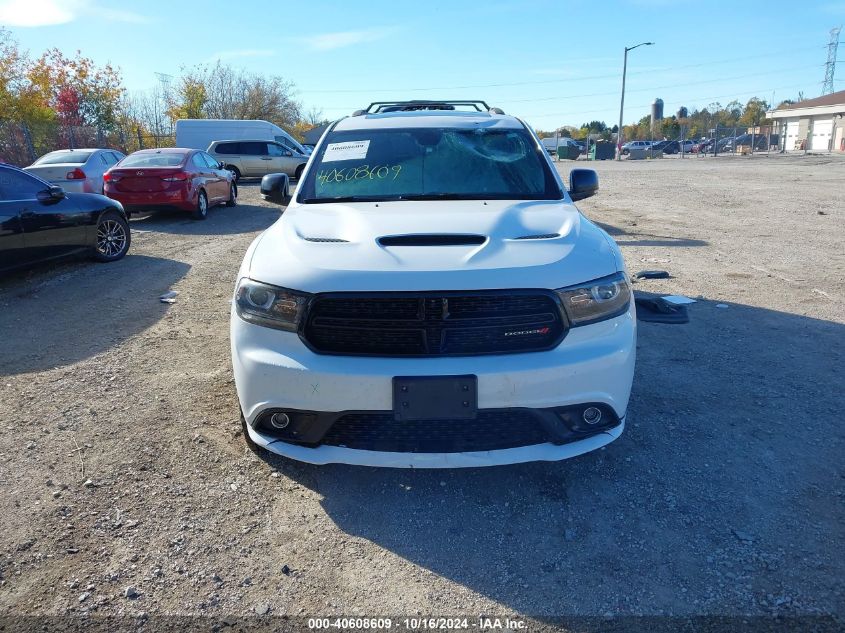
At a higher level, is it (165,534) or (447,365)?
(447,365)

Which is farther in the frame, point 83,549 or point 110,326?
point 110,326

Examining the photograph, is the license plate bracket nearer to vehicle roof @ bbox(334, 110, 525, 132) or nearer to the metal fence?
vehicle roof @ bbox(334, 110, 525, 132)

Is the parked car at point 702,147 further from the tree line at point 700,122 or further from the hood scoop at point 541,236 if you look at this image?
the hood scoop at point 541,236

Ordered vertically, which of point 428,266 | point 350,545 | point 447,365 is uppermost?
point 428,266

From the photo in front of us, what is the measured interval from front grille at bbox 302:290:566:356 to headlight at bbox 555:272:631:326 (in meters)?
0.07

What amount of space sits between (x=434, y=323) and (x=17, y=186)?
6.88 metres

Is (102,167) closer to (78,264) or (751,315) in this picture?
(78,264)

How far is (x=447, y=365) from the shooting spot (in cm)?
271

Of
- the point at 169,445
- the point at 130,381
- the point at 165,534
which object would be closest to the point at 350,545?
the point at 165,534

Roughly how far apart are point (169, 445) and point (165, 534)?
872 millimetres

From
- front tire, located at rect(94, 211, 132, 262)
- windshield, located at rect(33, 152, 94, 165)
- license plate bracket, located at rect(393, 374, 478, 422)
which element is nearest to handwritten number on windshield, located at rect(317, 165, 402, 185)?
license plate bracket, located at rect(393, 374, 478, 422)

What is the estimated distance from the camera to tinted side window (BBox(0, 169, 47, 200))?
23.8 ft

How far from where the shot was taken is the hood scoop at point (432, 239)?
3.05m

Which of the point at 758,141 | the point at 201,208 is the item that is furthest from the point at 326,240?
the point at 758,141
